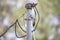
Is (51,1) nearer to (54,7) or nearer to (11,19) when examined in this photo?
(54,7)

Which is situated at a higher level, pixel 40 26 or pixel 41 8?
pixel 41 8

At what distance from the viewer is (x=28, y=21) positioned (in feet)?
4.03

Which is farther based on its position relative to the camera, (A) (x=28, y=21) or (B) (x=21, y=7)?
(B) (x=21, y=7)

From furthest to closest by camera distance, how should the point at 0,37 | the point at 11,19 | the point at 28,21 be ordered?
the point at 11,19 → the point at 0,37 → the point at 28,21

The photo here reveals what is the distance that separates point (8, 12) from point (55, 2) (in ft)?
2.87

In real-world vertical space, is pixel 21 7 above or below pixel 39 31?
above

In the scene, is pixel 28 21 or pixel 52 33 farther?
pixel 52 33

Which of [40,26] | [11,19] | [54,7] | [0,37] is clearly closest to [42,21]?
[40,26]

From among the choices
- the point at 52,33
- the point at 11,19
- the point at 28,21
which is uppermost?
the point at 28,21

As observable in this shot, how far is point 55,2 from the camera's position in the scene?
138 inches

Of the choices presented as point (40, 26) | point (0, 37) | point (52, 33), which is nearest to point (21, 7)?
point (40, 26)

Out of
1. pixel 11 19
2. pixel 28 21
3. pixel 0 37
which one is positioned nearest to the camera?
pixel 28 21

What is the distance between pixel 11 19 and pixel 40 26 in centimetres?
54

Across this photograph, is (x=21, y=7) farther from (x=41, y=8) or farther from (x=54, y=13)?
(x=54, y=13)
